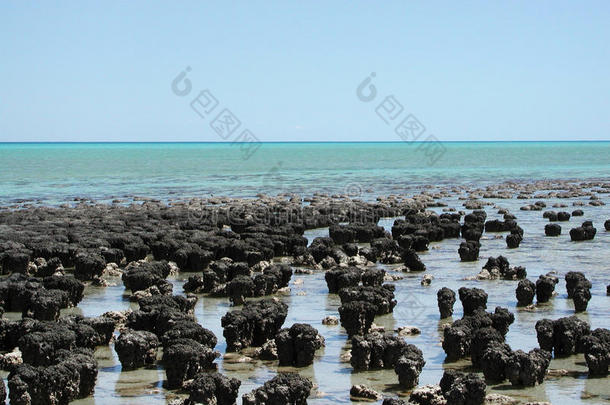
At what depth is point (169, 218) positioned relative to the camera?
36562mm

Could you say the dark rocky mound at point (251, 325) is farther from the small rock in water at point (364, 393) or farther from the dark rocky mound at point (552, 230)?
the dark rocky mound at point (552, 230)

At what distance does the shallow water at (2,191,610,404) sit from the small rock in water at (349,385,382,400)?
0.18 metres

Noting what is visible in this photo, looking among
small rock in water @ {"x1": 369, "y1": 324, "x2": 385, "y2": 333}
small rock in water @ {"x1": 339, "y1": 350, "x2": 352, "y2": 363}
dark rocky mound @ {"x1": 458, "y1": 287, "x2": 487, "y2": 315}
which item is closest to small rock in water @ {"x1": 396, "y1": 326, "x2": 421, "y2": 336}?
small rock in water @ {"x1": 369, "y1": 324, "x2": 385, "y2": 333}

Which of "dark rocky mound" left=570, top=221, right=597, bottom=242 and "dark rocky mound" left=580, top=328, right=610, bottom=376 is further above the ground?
"dark rocky mound" left=570, top=221, right=597, bottom=242

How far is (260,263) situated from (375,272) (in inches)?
181

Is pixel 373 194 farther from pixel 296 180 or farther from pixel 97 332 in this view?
pixel 97 332

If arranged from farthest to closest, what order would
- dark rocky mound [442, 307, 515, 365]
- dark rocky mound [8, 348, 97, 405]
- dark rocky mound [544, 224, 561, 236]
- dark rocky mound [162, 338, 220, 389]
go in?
1. dark rocky mound [544, 224, 561, 236]
2. dark rocky mound [442, 307, 515, 365]
3. dark rocky mound [162, 338, 220, 389]
4. dark rocky mound [8, 348, 97, 405]

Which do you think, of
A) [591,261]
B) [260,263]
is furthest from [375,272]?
[591,261]

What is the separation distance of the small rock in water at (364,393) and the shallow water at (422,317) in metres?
0.18

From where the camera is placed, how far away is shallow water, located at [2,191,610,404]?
13375 mm

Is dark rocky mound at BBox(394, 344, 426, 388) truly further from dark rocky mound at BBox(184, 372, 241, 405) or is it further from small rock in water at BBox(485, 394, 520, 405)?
dark rocky mound at BBox(184, 372, 241, 405)

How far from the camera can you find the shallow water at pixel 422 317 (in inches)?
527

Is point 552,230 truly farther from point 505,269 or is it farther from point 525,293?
point 525,293

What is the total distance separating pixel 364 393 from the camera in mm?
12938
